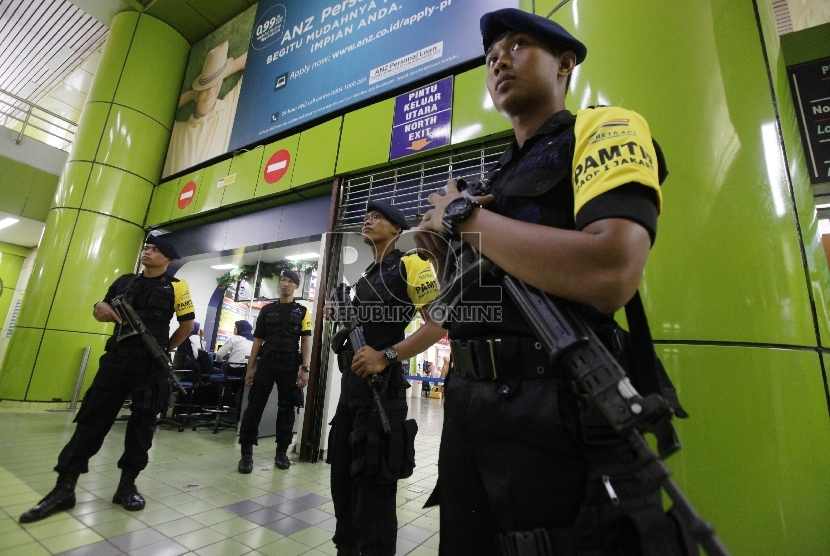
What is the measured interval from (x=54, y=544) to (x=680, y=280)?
2925 mm

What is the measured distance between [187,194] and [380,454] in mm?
5878

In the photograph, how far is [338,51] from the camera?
4785mm

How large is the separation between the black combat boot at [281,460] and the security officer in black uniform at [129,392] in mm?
1135

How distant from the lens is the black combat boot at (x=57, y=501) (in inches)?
74.4

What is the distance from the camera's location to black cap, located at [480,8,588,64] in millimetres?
846

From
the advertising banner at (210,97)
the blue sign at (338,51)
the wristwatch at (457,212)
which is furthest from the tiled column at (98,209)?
the wristwatch at (457,212)

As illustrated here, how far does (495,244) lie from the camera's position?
2.19ft

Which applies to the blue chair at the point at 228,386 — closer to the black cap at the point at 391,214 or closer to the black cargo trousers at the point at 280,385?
the black cargo trousers at the point at 280,385

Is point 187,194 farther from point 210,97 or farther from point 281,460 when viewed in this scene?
point 281,460

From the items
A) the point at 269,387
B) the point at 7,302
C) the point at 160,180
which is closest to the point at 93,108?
the point at 160,180

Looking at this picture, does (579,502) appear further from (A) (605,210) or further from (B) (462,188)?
(B) (462,188)

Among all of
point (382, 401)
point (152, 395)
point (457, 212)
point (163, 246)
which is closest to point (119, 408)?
point (152, 395)

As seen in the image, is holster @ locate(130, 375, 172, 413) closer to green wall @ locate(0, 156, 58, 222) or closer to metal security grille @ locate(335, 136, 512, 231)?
metal security grille @ locate(335, 136, 512, 231)

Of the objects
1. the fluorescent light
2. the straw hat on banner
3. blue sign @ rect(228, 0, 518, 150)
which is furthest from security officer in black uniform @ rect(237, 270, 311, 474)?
the fluorescent light
